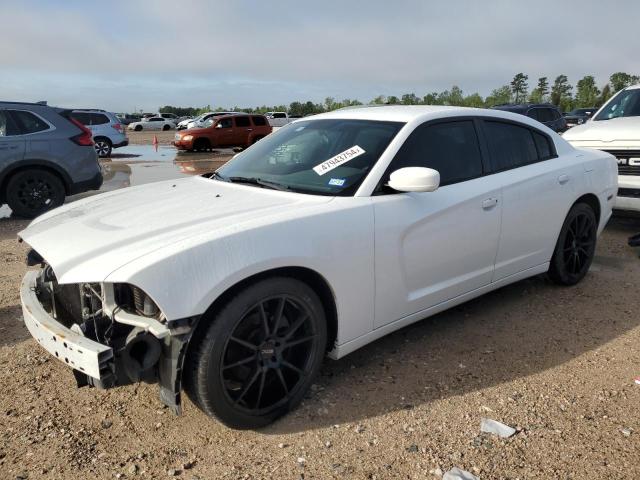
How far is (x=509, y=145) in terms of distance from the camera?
419 centimetres

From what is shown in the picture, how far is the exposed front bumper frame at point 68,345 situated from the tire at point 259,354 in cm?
38

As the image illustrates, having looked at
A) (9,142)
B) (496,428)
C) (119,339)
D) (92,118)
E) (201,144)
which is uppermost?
(92,118)

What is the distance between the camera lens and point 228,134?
22.9 m

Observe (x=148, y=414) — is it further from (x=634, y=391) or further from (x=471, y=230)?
(x=634, y=391)

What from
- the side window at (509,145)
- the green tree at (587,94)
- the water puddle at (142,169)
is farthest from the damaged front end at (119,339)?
the green tree at (587,94)

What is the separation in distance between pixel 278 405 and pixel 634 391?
6.79 feet

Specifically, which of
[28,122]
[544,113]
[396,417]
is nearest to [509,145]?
[396,417]

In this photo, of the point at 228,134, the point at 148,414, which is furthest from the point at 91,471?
the point at 228,134

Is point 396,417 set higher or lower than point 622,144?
lower

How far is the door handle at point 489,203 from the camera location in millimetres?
3680

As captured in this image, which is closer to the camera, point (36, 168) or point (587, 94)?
point (36, 168)

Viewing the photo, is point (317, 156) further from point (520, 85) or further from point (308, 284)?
point (520, 85)

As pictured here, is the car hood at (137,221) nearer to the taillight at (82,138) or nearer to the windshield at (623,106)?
the taillight at (82,138)

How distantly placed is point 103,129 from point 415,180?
1780cm
